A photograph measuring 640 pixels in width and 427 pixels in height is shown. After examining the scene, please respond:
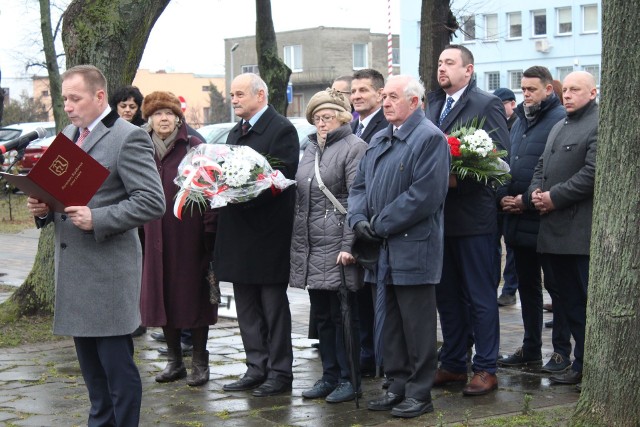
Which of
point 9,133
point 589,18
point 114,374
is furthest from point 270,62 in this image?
point 589,18

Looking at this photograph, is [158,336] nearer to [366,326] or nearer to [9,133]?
[366,326]

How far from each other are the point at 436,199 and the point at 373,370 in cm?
195

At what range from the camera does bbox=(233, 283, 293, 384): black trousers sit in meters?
7.85

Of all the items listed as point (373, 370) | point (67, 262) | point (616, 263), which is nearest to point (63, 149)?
point (67, 262)

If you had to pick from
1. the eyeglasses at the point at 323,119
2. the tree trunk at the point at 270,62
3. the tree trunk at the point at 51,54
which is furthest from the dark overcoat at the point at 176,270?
the tree trunk at the point at 270,62

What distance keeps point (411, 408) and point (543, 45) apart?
55.2 metres

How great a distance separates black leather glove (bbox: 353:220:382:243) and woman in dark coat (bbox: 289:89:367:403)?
347 millimetres

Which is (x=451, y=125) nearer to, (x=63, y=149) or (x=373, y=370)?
(x=373, y=370)

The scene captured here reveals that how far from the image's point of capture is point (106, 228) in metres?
5.62

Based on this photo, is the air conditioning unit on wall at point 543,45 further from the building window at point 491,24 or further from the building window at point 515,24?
the building window at point 491,24

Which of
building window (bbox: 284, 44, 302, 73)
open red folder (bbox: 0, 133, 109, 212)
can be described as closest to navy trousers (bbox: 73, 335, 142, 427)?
open red folder (bbox: 0, 133, 109, 212)

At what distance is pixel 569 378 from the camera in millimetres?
7727

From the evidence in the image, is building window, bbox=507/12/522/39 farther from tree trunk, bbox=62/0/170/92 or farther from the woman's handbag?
the woman's handbag

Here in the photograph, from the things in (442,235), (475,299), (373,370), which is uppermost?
(442,235)
